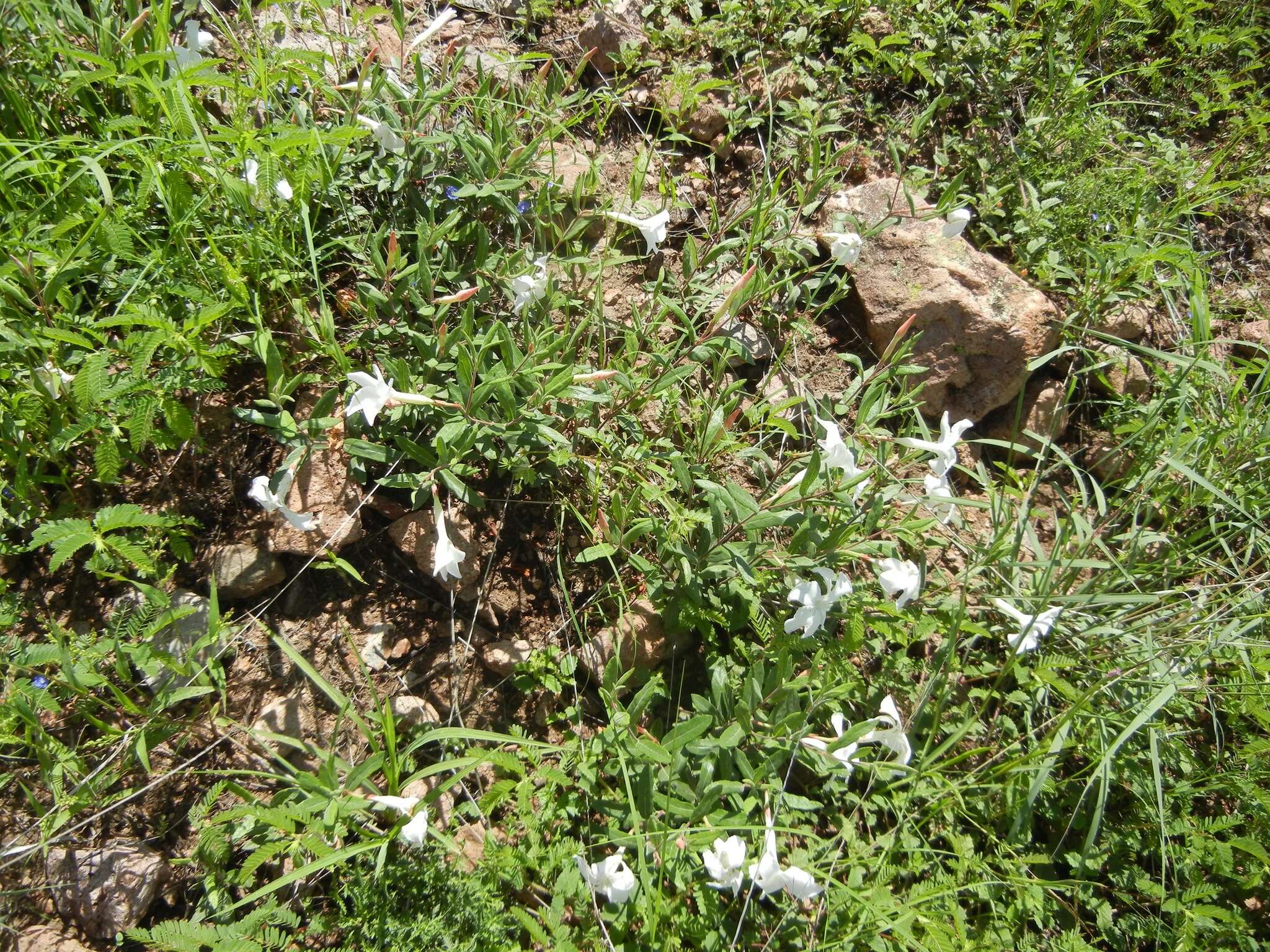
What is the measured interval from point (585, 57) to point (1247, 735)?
10.9ft

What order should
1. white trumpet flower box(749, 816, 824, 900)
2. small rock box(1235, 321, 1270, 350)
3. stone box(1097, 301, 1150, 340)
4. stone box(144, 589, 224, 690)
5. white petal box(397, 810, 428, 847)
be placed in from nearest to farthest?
white petal box(397, 810, 428, 847), white trumpet flower box(749, 816, 824, 900), stone box(144, 589, 224, 690), stone box(1097, 301, 1150, 340), small rock box(1235, 321, 1270, 350)

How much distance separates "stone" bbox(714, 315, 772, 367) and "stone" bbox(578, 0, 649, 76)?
1255 millimetres

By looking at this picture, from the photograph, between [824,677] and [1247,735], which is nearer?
[824,677]

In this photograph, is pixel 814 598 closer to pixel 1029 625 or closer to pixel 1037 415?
pixel 1029 625

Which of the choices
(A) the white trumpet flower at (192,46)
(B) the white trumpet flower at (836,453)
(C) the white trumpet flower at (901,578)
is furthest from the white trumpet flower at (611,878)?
(A) the white trumpet flower at (192,46)

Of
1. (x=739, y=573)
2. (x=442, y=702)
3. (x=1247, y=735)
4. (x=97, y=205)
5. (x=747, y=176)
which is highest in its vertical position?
(x=97, y=205)

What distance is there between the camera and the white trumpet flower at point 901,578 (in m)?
2.35

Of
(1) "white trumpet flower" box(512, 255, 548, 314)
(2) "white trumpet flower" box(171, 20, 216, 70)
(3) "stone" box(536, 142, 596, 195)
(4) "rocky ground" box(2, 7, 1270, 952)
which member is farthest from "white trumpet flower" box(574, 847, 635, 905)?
(2) "white trumpet flower" box(171, 20, 216, 70)

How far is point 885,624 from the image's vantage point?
254 cm

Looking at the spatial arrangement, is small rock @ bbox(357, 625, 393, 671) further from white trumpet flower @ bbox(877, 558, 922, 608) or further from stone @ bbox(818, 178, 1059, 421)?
stone @ bbox(818, 178, 1059, 421)

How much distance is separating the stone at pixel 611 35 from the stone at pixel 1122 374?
94.7 inches

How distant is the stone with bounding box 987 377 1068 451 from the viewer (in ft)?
10.7

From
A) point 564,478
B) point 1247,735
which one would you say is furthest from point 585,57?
point 1247,735

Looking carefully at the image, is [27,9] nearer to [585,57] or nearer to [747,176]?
[585,57]
